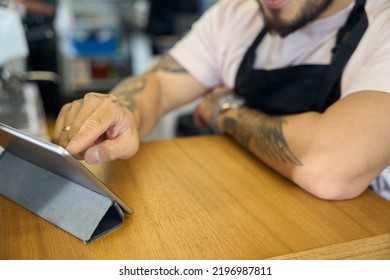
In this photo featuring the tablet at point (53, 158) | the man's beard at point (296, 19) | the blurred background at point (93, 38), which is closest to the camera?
the tablet at point (53, 158)

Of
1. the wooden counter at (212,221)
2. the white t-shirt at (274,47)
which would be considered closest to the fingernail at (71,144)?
the wooden counter at (212,221)

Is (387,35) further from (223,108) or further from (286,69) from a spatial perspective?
(223,108)

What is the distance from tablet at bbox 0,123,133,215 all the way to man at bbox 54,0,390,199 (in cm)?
4

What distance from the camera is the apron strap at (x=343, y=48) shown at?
2.68 ft

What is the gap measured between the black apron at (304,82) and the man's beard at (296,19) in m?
0.07

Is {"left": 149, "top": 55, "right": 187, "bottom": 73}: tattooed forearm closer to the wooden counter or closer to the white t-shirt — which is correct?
the white t-shirt

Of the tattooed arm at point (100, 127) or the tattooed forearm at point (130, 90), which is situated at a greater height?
the tattooed arm at point (100, 127)

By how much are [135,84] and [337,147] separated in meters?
0.54

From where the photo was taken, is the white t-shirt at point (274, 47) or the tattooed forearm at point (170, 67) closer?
the white t-shirt at point (274, 47)

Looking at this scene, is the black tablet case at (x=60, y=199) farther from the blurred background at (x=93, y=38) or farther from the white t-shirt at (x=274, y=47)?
the blurred background at (x=93, y=38)

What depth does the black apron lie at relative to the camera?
83 cm

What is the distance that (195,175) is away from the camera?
75 cm
